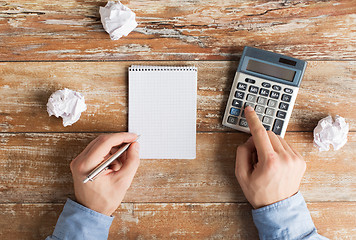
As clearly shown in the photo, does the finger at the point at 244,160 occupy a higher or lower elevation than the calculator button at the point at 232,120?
lower

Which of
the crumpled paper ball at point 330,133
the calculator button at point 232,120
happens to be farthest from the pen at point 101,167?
the crumpled paper ball at point 330,133

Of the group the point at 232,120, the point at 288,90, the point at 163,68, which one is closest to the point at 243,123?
the point at 232,120

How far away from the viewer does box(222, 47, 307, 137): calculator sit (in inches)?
26.5

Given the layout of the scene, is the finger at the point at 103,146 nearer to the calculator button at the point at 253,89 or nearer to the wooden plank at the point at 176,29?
the wooden plank at the point at 176,29

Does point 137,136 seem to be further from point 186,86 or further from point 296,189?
point 296,189

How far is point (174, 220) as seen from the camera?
0.71 meters

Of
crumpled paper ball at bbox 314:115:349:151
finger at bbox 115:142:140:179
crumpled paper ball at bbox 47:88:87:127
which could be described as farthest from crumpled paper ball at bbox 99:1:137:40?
crumpled paper ball at bbox 314:115:349:151

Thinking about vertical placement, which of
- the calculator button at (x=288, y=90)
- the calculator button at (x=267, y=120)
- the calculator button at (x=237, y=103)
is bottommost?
the calculator button at (x=267, y=120)

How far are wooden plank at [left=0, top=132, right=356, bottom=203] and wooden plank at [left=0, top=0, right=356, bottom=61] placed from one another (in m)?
0.20

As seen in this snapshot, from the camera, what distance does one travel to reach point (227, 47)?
70 centimetres

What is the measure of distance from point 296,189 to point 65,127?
0.56 meters

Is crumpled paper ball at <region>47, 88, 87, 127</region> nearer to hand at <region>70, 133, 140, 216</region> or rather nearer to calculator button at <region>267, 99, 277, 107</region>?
hand at <region>70, 133, 140, 216</region>

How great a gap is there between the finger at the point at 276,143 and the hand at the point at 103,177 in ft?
0.98

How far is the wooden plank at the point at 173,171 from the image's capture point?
0.71 meters
